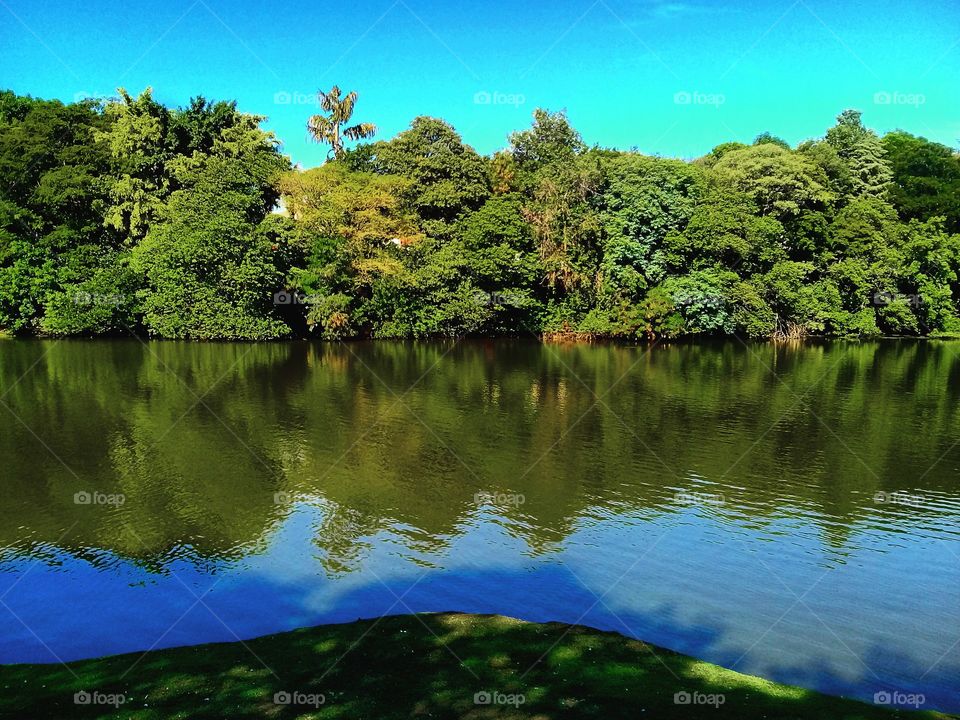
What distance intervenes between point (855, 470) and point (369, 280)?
129 ft

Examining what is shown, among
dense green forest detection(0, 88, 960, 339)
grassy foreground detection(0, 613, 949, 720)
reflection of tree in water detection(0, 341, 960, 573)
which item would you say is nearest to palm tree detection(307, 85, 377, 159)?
dense green forest detection(0, 88, 960, 339)

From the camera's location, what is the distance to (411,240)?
178ft

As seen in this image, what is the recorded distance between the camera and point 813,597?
1224cm

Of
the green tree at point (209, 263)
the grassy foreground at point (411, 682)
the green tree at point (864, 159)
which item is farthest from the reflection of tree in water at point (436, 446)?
the green tree at point (864, 159)

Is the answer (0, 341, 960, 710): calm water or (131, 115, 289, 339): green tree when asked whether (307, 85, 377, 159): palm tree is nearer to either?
(131, 115, 289, 339): green tree

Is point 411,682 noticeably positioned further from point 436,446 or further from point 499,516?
point 436,446

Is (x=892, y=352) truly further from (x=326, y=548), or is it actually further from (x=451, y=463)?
(x=326, y=548)

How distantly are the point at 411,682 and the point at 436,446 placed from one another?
1422 cm

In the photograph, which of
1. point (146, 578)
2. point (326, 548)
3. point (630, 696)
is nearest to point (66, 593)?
point (146, 578)

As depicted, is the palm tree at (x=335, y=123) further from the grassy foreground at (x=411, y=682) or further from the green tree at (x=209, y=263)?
the grassy foreground at (x=411, y=682)

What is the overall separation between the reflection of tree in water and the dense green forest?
14.0m

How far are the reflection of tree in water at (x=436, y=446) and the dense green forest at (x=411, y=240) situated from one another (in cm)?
1402

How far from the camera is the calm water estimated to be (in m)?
11.1

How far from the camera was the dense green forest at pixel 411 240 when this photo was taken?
174ft
